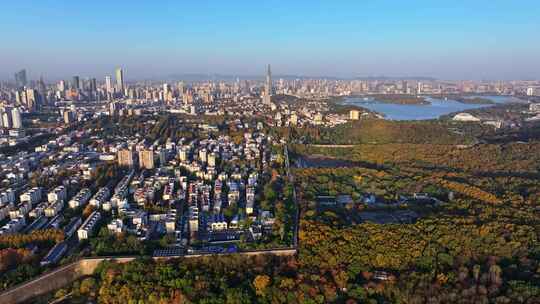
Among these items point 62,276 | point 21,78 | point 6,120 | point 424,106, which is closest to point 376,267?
point 62,276

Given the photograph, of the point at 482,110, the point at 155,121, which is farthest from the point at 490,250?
the point at 482,110

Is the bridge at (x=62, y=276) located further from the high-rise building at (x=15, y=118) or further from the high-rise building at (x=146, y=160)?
the high-rise building at (x=15, y=118)

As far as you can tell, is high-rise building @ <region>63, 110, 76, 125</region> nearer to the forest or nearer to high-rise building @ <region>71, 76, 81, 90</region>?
the forest

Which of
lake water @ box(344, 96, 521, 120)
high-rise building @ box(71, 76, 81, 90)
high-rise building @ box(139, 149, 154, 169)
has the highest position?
high-rise building @ box(71, 76, 81, 90)

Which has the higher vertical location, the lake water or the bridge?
the lake water

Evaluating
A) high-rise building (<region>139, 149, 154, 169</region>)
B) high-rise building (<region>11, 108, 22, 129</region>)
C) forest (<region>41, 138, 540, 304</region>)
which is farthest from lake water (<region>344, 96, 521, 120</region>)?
high-rise building (<region>11, 108, 22, 129</region>)

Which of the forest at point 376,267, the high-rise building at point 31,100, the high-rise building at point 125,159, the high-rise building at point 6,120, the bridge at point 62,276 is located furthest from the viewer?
the high-rise building at point 31,100

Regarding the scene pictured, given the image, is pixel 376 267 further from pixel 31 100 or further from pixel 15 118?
pixel 31 100

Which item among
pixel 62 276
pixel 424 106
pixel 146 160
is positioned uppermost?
pixel 424 106

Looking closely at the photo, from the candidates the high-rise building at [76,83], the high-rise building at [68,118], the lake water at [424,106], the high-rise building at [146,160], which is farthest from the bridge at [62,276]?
the high-rise building at [76,83]

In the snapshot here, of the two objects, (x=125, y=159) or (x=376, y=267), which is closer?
(x=376, y=267)

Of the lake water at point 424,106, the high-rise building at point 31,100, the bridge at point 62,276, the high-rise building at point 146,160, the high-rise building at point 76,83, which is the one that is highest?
the high-rise building at point 76,83
